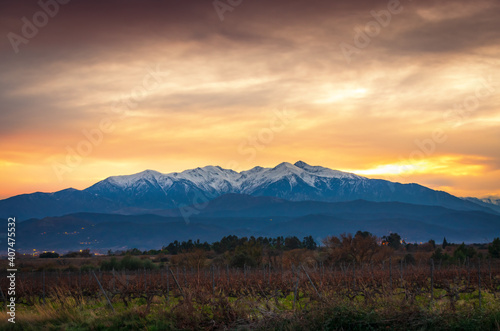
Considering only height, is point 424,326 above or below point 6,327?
above

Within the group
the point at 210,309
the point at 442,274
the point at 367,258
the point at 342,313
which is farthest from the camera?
the point at 367,258

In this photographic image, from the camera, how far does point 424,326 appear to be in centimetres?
1307

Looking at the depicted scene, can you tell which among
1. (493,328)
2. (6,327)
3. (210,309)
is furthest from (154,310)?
(493,328)

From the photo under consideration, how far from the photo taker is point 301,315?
14.4m

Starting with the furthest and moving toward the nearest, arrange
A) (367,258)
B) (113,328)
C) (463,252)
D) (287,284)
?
(463,252), (367,258), (287,284), (113,328)

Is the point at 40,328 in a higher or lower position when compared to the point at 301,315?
lower

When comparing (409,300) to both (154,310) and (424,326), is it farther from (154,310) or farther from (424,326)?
(154,310)

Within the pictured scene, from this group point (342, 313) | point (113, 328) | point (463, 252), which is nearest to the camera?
point (342, 313)

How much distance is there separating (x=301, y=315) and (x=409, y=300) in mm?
3213

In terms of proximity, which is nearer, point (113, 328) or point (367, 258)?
point (113, 328)

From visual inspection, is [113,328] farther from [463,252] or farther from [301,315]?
[463,252]

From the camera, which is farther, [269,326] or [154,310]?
[154,310]

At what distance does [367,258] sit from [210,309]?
159 ft

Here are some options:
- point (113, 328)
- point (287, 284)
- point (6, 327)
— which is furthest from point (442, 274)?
point (6, 327)
